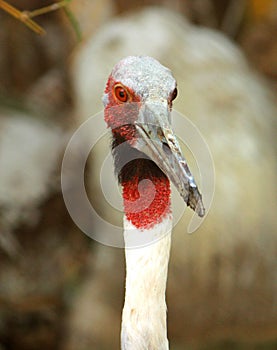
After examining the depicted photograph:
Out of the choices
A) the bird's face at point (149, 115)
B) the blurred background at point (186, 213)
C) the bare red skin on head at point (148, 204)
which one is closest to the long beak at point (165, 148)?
the bird's face at point (149, 115)

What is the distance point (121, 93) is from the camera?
2.23 metres

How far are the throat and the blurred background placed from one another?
2369mm

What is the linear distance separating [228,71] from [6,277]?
1.74m

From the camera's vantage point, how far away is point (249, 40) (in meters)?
6.12

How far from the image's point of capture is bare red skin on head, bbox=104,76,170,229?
224 cm

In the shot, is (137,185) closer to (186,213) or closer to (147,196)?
(147,196)

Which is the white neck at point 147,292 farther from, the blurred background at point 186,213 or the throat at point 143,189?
the blurred background at point 186,213

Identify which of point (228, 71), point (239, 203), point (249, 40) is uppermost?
point (249, 40)

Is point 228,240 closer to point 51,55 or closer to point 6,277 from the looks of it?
point 6,277

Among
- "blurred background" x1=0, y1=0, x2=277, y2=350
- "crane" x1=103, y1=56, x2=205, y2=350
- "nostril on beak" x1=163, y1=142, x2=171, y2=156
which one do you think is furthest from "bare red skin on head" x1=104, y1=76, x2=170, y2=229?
"blurred background" x1=0, y1=0, x2=277, y2=350

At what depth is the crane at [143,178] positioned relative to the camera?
2164 mm

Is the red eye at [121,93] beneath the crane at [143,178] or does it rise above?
above

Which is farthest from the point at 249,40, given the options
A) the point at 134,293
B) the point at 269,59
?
the point at 134,293

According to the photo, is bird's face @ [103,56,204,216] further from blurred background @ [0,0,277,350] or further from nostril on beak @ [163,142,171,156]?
blurred background @ [0,0,277,350]
